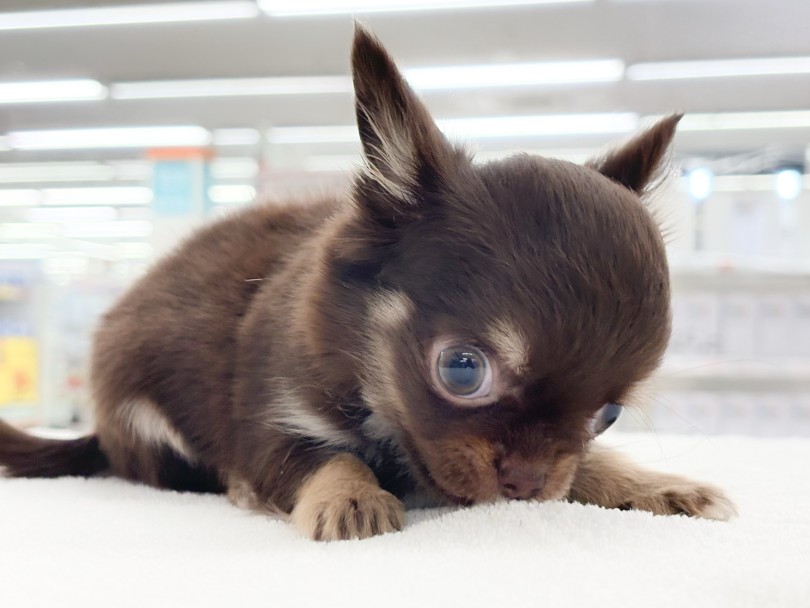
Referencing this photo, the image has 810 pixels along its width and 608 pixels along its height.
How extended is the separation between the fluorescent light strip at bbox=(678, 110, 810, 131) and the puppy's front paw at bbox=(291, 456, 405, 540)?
164 inches

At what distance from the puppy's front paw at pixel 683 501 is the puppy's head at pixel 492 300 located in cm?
34

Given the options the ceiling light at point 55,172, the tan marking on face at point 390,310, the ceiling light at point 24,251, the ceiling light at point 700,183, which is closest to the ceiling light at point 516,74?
the ceiling light at point 700,183

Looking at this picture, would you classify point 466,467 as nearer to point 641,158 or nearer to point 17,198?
point 641,158

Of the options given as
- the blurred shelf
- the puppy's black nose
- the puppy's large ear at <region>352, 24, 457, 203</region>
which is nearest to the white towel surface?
the puppy's black nose

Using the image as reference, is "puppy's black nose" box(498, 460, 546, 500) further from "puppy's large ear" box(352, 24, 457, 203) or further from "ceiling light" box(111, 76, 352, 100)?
"ceiling light" box(111, 76, 352, 100)

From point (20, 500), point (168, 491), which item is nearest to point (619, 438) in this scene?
point (168, 491)

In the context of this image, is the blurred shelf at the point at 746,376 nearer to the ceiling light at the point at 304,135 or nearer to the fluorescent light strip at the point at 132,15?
the ceiling light at the point at 304,135

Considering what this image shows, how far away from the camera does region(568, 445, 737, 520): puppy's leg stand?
150cm

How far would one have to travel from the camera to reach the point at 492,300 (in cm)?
125

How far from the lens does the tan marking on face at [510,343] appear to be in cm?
120

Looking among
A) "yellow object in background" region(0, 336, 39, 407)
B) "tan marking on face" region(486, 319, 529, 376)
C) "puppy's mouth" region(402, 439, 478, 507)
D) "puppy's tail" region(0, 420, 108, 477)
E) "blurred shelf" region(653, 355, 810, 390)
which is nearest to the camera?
Result: "tan marking on face" region(486, 319, 529, 376)

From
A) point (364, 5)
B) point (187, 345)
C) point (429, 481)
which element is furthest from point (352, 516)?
point (364, 5)

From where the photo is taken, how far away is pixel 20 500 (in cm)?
169

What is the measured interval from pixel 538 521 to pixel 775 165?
5.47 m
